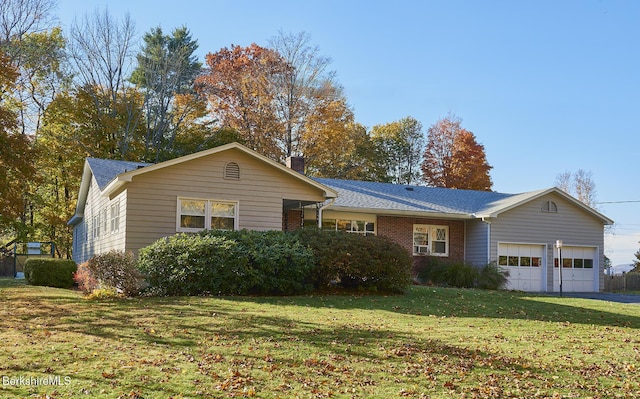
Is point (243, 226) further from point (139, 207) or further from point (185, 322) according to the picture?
point (185, 322)

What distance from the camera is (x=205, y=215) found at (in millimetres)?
19000

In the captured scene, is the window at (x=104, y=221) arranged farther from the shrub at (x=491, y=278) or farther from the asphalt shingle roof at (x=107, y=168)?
the shrub at (x=491, y=278)

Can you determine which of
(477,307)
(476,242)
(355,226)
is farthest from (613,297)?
(477,307)

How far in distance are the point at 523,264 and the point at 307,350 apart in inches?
772

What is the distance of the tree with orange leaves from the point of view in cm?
4494

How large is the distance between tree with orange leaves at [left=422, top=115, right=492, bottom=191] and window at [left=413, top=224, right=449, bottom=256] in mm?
18609

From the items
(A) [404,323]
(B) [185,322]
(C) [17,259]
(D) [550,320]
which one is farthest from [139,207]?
(C) [17,259]

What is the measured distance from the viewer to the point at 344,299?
50.3ft

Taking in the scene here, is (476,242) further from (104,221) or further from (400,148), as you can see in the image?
(400,148)

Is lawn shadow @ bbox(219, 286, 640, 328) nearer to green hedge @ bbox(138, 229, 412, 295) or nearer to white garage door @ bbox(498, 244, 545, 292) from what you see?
green hedge @ bbox(138, 229, 412, 295)

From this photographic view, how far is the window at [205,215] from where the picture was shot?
18.8 meters

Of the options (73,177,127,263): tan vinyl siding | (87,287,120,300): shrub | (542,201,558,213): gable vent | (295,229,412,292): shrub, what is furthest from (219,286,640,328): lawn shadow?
(542,201,558,213): gable vent

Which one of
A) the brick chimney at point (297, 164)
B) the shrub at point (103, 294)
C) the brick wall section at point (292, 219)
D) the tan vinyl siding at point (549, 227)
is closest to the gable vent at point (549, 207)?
the tan vinyl siding at point (549, 227)

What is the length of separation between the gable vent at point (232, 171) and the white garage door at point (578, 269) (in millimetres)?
14791
